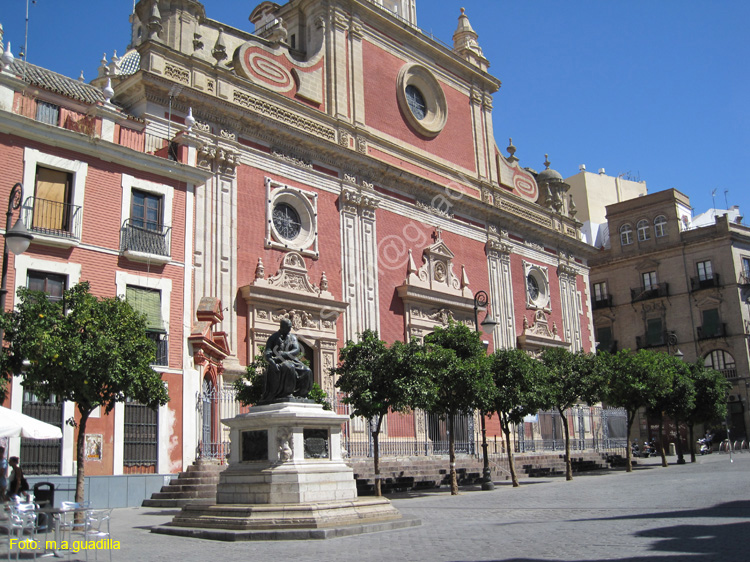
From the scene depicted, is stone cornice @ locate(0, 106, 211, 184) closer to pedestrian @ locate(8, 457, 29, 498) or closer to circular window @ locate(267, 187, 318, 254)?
circular window @ locate(267, 187, 318, 254)

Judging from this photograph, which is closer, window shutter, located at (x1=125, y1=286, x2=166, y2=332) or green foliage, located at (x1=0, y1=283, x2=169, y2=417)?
green foliage, located at (x1=0, y1=283, x2=169, y2=417)

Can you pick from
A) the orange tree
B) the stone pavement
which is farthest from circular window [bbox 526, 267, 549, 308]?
the orange tree

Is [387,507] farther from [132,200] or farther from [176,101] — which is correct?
[176,101]

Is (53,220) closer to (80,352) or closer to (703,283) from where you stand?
(80,352)

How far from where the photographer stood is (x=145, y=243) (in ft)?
59.2

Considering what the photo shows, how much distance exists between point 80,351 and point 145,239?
6.14 m

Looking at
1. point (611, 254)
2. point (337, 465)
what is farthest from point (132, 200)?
point (611, 254)

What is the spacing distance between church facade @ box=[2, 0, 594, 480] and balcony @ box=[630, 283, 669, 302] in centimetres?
1250

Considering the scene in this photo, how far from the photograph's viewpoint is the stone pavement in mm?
8500

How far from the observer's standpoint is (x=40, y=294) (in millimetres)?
13016

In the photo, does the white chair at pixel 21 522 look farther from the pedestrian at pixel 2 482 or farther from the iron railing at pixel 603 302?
the iron railing at pixel 603 302

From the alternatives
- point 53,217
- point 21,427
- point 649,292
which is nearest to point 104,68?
point 53,217

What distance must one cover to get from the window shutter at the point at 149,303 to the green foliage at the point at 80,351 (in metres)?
4.12

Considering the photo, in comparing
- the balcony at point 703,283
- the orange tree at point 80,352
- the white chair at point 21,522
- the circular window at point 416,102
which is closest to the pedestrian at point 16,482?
the orange tree at point 80,352
